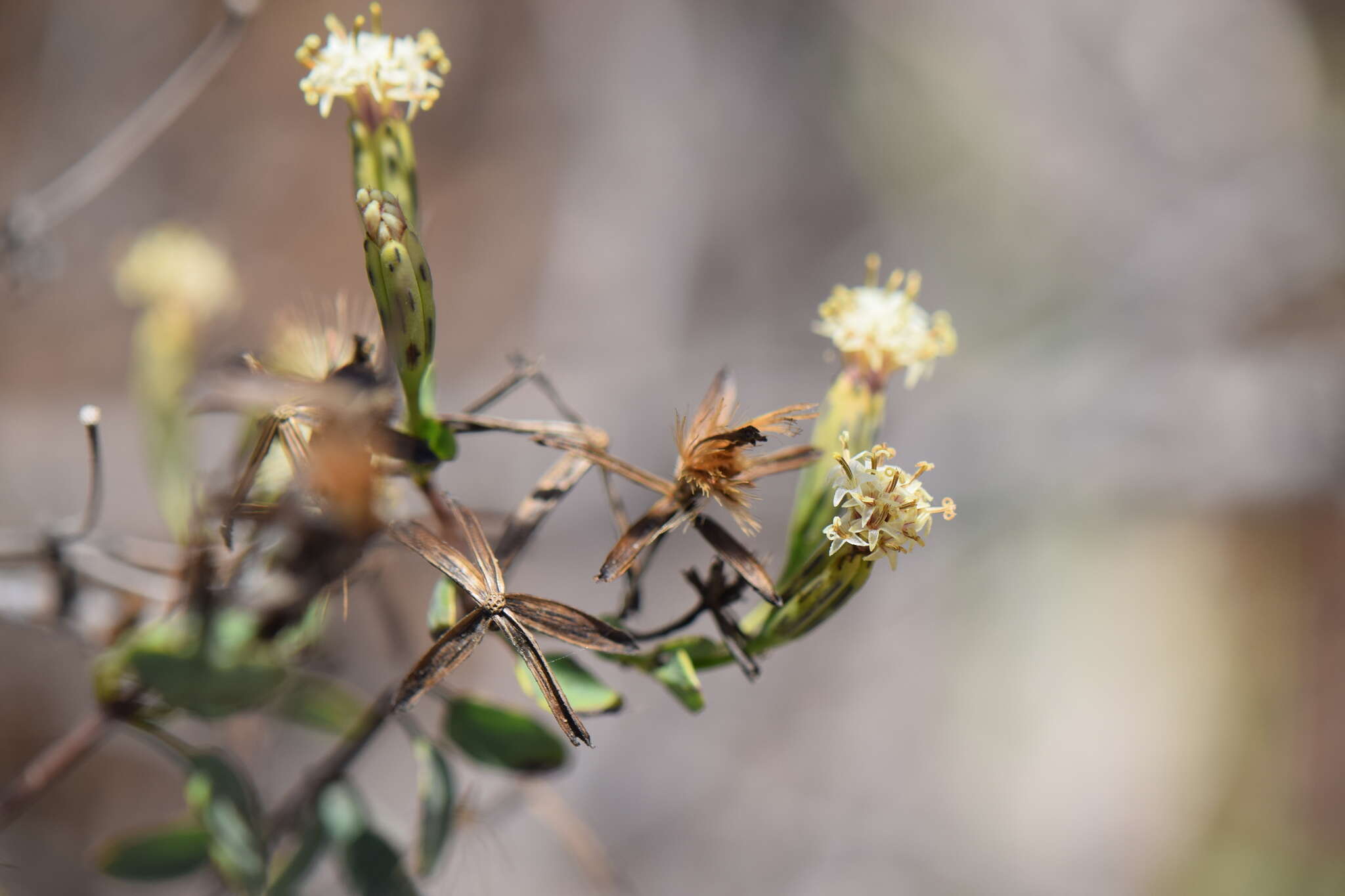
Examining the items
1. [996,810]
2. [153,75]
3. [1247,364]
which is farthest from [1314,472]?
[153,75]

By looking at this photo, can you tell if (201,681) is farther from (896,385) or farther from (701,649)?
(896,385)

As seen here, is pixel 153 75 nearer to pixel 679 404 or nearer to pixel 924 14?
pixel 679 404

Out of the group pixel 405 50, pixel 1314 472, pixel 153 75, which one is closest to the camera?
pixel 405 50

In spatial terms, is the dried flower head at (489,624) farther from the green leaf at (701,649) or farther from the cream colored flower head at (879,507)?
the cream colored flower head at (879,507)

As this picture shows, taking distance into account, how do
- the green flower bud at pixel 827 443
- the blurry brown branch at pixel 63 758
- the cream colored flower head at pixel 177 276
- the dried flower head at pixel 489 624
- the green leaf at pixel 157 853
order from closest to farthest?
the dried flower head at pixel 489 624 → the green flower bud at pixel 827 443 → the blurry brown branch at pixel 63 758 → the green leaf at pixel 157 853 → the cream colored flower head at pixel 177 276

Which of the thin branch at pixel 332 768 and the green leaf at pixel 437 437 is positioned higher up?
the green leaf at pixel 437 437

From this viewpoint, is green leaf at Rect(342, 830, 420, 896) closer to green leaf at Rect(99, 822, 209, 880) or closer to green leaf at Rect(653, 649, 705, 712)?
green leaf at Rect(99, 822, 209, 880)

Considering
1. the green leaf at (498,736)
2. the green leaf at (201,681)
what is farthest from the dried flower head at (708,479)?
the green leaf at (201,681)
